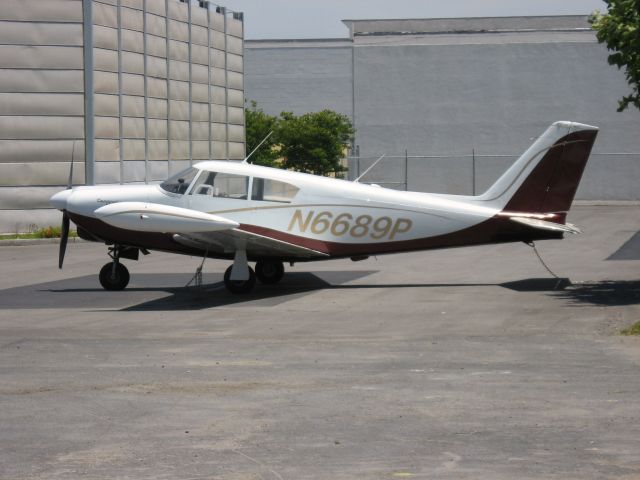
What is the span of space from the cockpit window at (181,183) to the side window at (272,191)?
1.13 m

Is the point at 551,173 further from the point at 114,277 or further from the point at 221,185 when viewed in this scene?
the point at 114,277

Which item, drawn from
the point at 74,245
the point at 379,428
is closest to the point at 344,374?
the point at 379,428

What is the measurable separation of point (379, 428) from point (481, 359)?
394cm

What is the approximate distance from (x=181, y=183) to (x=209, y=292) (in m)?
2.00

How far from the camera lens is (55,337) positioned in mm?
16031

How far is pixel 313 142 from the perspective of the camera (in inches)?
2371

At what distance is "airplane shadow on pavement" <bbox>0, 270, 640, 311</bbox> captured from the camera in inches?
778

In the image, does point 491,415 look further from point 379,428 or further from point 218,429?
point 218,429

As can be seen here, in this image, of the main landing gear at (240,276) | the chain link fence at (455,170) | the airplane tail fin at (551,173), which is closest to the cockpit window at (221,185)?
the main landing gear at (240,276)

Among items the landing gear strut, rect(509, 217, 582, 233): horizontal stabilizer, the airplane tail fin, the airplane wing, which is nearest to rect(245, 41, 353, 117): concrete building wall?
the landing gear strut

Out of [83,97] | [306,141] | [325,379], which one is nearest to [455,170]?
[306,141]

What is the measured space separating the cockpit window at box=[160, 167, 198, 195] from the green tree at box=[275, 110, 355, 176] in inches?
1506

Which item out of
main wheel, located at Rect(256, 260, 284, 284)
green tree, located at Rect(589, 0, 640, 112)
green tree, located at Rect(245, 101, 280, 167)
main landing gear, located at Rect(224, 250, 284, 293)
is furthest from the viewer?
green tree, located at Rect(245, 101, 280, 167)

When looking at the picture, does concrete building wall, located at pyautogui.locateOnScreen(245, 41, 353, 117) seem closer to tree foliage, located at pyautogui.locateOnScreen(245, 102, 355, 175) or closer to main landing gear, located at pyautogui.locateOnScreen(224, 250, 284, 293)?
tree foliage, located at pyautogui.locateOnScreen(245, 102, 355, 175)
